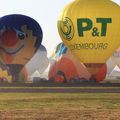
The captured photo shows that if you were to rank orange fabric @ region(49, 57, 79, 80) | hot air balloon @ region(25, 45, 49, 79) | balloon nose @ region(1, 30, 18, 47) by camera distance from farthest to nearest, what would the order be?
hot air balloon @ region(25, 45, 49, 79)
balloon nose @ region(1, 30, 18, 47)
orange fabric @ region(49, 57, 79, 80)

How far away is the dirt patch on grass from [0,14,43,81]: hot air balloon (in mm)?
41097

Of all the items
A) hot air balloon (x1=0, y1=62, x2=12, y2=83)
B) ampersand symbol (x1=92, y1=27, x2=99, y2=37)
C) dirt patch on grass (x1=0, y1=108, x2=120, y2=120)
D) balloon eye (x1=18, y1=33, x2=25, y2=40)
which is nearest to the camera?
dirt patch on grass (x1=0, y1=108, x2=120, y2=120)

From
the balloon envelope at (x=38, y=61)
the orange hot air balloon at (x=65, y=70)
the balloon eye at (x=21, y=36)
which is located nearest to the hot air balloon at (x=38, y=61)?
the balloon envelope at (x=38, y=61)

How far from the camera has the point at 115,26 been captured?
61375mm

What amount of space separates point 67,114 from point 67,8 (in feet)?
118

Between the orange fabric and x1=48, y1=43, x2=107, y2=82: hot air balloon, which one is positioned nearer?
x1=48, y1=43, x2=107, y2=82: hot air balloon

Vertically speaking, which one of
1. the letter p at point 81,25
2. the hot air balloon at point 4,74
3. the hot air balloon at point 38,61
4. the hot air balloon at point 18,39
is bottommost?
the hot air balloon at point 38,61

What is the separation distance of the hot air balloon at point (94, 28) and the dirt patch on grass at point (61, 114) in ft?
104

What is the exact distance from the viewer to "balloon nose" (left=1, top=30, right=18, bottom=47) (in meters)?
70.7

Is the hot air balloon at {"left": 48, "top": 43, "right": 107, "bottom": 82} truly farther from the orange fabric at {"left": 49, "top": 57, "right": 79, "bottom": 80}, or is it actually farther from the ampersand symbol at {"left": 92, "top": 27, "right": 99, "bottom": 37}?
the ampersand symbol at {"left": 92, "top": 27, "right": 99, "bottom": 37}

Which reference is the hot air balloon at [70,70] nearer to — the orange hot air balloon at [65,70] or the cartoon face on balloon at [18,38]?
the orange hot air balloon at [65,70]

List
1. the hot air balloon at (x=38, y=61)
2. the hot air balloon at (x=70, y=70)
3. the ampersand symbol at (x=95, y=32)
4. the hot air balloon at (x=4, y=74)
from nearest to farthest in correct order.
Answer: the ampersand symbol at (x=95, y=32) < the hot air balloon at (x=70, y=70) < the hot air balloon at (x=4, y=74) < the hot air balloon at (x=38, y=61)

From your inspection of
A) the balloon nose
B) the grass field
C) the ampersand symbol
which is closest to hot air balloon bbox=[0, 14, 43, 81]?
the balloon nose

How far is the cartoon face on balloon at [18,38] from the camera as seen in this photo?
7025cm
